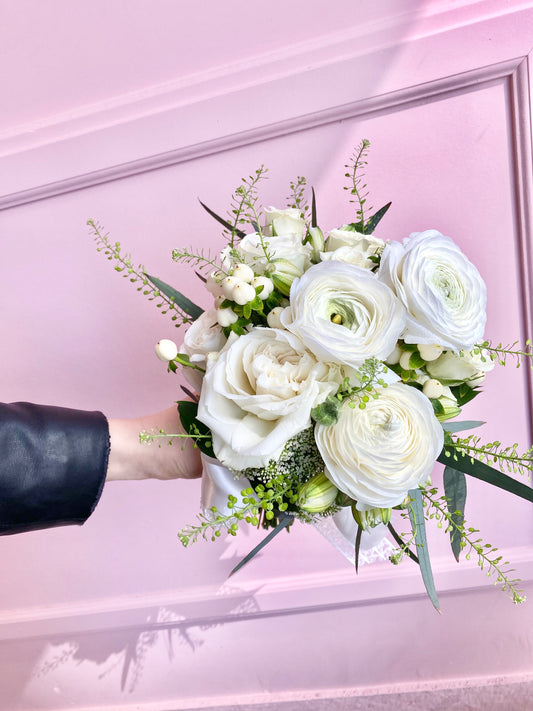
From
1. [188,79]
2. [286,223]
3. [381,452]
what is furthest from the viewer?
[188,79]

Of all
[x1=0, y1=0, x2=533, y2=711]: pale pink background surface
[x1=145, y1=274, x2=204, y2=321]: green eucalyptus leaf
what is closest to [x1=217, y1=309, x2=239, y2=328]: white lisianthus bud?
[x1=145, y1=274, x2=204, y2=321]: green eucalyptus leaf

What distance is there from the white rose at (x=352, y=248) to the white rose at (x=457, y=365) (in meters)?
0.13

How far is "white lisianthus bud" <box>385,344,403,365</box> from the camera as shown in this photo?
0.65m

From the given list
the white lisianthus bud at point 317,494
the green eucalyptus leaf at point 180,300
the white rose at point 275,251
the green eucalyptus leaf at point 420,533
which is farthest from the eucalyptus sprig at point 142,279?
the green eucalyptus leaf at point 420,533

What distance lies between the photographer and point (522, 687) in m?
1.22

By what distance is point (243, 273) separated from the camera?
655mm

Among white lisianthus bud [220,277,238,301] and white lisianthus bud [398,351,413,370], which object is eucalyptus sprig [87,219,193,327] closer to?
white lisianthus bud [220,277,238,301]

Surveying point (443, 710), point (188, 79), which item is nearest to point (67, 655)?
point (443, 710)

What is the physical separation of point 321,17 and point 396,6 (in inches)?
5.4

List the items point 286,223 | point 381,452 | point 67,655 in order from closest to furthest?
point 381,452 → point 286,223 → point 67,655

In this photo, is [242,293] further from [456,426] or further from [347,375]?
[456,426]

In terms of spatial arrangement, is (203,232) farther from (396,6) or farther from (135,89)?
(396,6)

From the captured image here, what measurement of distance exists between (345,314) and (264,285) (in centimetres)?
11

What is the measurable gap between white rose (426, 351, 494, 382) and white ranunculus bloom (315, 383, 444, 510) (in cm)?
8
